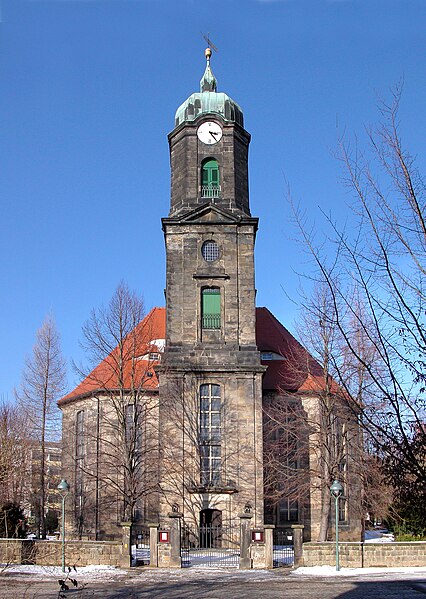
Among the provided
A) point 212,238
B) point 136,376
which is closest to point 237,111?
point 212,238

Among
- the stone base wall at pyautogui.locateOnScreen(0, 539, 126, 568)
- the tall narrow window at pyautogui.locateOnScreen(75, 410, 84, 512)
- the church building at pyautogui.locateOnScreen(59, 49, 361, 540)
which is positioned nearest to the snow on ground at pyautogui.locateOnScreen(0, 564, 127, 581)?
the stone base wall at pyautogui.locateOnScreen(0, 539, 126, 568)

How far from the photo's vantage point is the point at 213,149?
1478 inches

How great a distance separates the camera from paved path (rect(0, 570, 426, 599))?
57.8 ft

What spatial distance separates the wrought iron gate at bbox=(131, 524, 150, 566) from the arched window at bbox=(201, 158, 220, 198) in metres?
17.5

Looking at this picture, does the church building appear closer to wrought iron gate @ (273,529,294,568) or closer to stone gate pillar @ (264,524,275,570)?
wrought iron gate @ (273,529,294,568)

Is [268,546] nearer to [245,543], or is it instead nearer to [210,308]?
[245,543]

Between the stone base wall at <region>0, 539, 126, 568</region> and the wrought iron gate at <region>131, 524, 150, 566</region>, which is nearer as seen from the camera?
the stone base wall at <region>0, 539, 126, 568</region>

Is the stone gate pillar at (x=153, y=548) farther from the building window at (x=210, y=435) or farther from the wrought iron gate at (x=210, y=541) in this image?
the building window at (x=210, y=435)

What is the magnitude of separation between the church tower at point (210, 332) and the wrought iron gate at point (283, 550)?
7.02 ft

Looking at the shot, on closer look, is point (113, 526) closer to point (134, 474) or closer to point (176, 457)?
point (134, 474)

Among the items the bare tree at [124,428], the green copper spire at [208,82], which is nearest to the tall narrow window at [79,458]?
the bare tree at [124,428]

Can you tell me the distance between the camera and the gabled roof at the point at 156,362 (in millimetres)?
36094

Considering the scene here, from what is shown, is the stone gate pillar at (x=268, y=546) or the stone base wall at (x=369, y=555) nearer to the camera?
the stone base wall at (x=369, y=555)

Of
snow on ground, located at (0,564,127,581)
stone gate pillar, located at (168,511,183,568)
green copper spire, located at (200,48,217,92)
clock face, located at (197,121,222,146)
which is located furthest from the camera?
green copper spire, located at (200,48,217,92)
